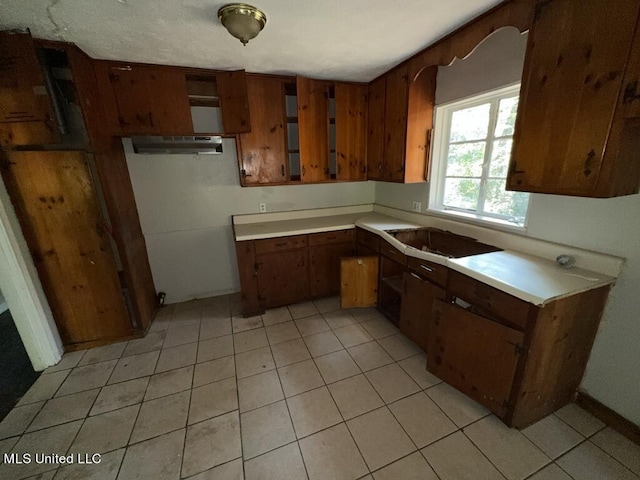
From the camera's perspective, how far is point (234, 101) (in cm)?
232

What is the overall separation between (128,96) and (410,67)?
230cm

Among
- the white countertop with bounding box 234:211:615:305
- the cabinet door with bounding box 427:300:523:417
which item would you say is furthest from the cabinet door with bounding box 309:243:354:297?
the cabinet door with bounding box 427:300:523:417

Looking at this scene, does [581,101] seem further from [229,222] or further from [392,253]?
[229,222]

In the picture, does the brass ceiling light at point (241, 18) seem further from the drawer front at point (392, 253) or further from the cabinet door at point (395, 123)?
the drawer front at point (392, 253)

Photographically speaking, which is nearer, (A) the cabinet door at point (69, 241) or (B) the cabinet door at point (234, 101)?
(A) the cabinet door at point (69, 241)

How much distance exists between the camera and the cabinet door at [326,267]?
9.10 ft

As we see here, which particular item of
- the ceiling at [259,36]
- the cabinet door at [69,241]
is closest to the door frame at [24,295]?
the cabinet door at [69,241]

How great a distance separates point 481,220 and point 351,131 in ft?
5.14

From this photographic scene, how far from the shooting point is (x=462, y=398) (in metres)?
1.70

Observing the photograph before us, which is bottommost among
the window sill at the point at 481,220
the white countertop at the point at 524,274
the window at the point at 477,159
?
the white countertop at the point at 524,274

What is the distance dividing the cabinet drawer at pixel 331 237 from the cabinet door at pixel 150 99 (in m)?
1.50

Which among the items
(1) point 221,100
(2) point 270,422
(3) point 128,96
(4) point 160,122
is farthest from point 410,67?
(2) point 270,422

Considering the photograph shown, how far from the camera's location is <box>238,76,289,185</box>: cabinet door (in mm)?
2432

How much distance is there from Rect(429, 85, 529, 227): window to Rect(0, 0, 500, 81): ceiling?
628 mm
